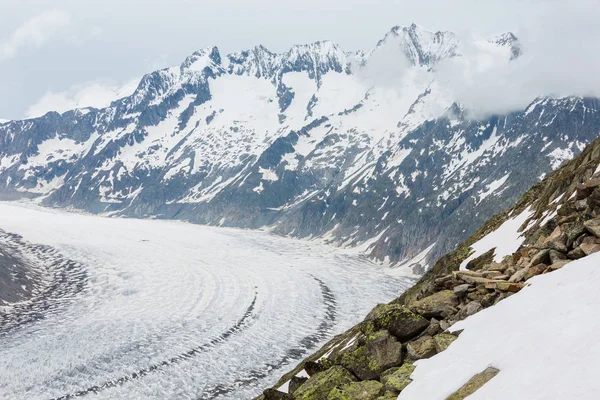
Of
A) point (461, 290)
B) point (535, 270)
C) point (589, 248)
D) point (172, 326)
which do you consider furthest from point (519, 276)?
point (172, 326)

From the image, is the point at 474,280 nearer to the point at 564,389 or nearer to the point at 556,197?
the point at 564,389

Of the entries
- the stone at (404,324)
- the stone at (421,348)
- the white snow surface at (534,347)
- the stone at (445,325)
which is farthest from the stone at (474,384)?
the stone at (404,324)

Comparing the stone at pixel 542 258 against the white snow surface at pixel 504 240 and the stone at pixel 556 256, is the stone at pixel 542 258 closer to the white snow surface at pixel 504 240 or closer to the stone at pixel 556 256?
the stone at pixel 556 256

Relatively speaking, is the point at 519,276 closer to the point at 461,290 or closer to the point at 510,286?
the point at 510,286

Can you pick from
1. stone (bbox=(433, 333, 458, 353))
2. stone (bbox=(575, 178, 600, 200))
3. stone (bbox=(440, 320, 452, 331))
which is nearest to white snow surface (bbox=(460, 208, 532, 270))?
stone (bbox=(575, 178, 600, 200))

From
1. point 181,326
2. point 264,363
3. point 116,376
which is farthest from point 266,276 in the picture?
point 116,376

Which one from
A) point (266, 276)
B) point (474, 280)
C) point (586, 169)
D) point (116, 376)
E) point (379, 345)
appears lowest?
point (266, 276)

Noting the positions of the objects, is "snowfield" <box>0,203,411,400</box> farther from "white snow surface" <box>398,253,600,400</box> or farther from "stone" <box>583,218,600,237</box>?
"stone" <box>583,218,600,237</box>
